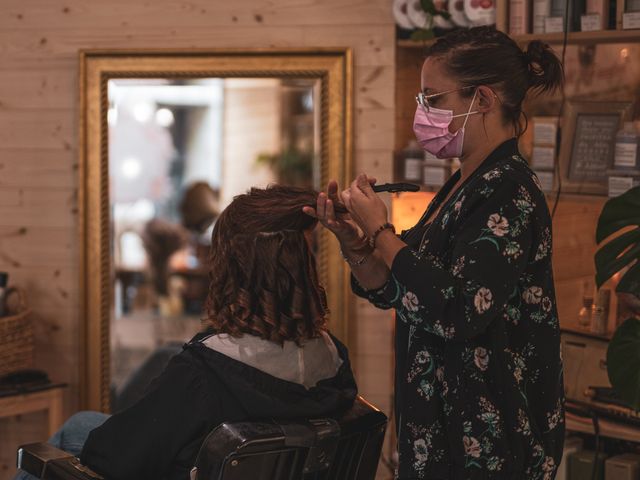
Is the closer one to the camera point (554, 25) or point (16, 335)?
point (554, 25)

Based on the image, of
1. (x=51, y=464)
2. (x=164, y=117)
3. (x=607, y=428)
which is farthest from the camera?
(x=164, y=117)

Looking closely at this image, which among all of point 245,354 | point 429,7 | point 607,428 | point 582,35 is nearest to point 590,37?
point 582,35

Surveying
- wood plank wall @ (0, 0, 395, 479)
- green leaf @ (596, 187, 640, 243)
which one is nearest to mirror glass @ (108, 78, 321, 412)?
wood plank wall @ (0, 0, 395, 479)

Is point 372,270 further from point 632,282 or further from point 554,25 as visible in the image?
point 554,25

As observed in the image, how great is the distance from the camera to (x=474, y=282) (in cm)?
141

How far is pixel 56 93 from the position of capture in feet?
9.62

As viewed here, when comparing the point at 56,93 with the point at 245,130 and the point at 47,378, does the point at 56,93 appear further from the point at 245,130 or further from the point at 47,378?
the point at 245,130

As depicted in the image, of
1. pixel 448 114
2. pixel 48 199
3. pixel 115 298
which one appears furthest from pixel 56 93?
pixel 448 114

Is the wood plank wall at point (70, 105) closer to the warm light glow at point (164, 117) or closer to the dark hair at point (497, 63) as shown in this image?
the warm light glow at point (164, 117)

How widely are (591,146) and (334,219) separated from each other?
1185 millimetres

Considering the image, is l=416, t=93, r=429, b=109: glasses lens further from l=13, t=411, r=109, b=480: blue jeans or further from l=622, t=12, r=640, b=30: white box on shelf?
l=13, t=411, r=109, b=480: blue jeans

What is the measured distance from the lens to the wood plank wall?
2781mm

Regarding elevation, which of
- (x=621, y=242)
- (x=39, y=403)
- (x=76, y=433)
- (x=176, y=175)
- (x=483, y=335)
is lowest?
(x=39, y=403)

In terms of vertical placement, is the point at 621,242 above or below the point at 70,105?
below
